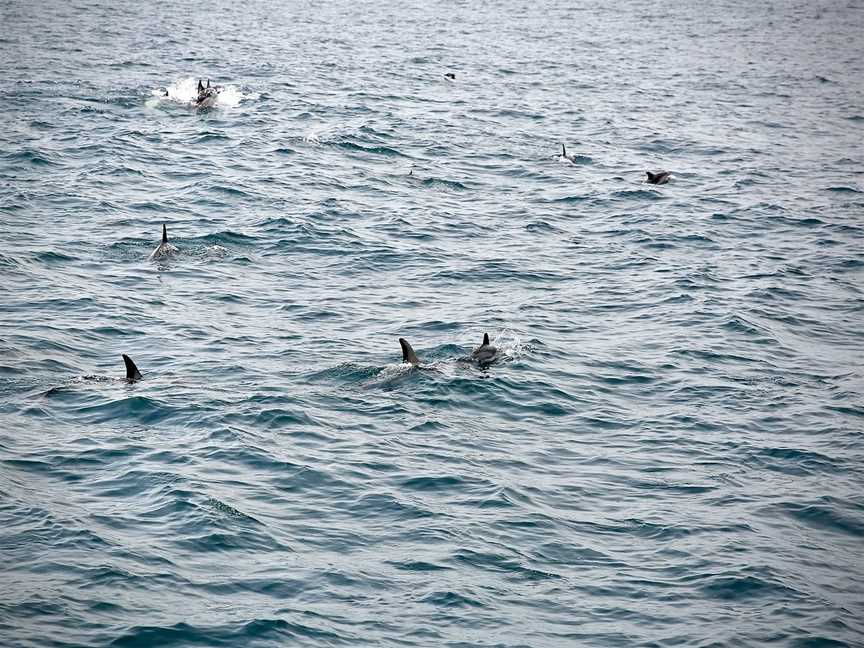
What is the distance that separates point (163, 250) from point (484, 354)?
35.1ft

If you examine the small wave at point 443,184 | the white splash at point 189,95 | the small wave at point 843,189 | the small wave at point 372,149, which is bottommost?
the small wave at point 443,184

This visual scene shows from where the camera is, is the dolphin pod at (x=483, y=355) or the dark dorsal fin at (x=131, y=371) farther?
the dolphin pod at (x=483, y=355)

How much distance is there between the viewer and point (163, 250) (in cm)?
2952

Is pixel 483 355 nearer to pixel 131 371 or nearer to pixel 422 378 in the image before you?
pixel 422 378

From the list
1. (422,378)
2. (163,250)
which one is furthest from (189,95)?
(422,378)

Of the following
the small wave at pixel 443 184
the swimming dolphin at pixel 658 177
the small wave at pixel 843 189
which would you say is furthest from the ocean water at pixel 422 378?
the swimming dolphin at pixel 658 177

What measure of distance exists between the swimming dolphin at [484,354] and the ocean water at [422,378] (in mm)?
285

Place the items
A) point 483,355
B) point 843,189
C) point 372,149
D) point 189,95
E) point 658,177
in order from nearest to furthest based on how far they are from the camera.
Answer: point 483,355, point 843,189, point 658,177, point 372,149, point 189,95

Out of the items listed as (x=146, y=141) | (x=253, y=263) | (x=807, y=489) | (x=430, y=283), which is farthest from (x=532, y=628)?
(x=146, y=141)

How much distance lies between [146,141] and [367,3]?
2712 inches

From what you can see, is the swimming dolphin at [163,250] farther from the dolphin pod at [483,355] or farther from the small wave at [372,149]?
the small wave at [372,149]

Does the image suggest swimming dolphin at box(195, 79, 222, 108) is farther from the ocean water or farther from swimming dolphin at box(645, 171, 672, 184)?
swimming dolphin at box(645, 171, 672, 184)

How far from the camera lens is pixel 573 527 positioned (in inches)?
679

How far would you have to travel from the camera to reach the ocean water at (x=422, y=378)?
15.2 meters
